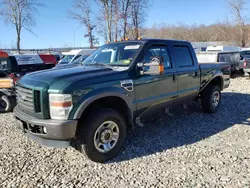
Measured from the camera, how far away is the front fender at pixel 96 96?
3.12 meters

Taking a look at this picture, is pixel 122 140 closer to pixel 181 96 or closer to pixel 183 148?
pixel 183 148

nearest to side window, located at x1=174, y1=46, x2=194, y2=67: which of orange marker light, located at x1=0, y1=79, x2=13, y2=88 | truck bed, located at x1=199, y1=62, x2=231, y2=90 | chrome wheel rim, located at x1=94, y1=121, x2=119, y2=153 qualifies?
truck bed, located at x1=199, y1=62, x2=231, y2=90

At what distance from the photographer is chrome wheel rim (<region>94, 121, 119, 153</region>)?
137 inches

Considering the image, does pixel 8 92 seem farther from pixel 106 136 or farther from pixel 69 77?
pixel 106 136

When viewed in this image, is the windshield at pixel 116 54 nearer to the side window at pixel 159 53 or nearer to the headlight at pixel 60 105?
the side window at pixel 159 53

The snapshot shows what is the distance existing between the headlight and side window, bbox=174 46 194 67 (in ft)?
8.70

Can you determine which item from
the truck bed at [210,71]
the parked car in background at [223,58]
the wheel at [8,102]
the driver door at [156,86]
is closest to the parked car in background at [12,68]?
the wheel at [8,102]

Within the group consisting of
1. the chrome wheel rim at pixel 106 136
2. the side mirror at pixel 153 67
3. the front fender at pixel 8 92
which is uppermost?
the side mirror at pixel 153 67

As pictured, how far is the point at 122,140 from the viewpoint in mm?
3756

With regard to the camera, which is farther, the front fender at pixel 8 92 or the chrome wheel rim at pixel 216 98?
the front fender at pixel 8 92

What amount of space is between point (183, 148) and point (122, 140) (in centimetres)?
112

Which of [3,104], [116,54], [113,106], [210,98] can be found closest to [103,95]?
[113,106]

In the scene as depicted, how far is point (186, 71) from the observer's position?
194 inches

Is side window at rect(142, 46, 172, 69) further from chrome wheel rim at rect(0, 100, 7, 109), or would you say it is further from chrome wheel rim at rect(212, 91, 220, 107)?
chrome wheel rim at rect(0, 100, 7, 109)
